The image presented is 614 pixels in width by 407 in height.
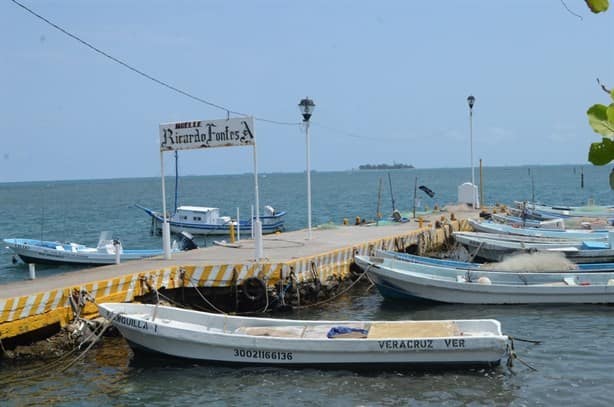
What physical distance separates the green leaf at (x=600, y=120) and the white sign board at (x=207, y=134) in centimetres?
1545

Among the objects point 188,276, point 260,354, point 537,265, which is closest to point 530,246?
point 537,265

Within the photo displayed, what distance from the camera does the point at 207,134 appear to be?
58.8 ft

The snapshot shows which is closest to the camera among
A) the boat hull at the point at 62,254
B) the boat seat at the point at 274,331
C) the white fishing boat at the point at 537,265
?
the boat seat at the point at 274,331

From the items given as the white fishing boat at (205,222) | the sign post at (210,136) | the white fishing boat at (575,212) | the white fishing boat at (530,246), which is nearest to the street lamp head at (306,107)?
the sign post at (210,136)

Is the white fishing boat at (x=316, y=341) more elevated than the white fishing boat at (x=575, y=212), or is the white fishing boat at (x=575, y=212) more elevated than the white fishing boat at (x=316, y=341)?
the white fishing boat at (x=575, y=212)

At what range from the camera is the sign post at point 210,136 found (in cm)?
1753

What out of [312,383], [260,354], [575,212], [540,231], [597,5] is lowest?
[312,383]

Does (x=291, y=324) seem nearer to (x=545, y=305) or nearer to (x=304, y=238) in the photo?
(x=545, y=305)

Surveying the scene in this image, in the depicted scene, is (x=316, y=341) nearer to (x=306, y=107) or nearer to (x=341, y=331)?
(x=341, y=331)

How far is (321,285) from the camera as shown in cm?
1820

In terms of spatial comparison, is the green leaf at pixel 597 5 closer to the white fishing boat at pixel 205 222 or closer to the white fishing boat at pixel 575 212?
the white fishing boat at pixel 575 212

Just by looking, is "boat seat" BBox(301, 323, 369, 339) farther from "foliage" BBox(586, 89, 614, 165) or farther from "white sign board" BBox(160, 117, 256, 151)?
"foliage" BBox(586, 89, 614, 165)

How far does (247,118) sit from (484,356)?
348 inches

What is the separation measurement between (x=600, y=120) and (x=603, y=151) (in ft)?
0.34
